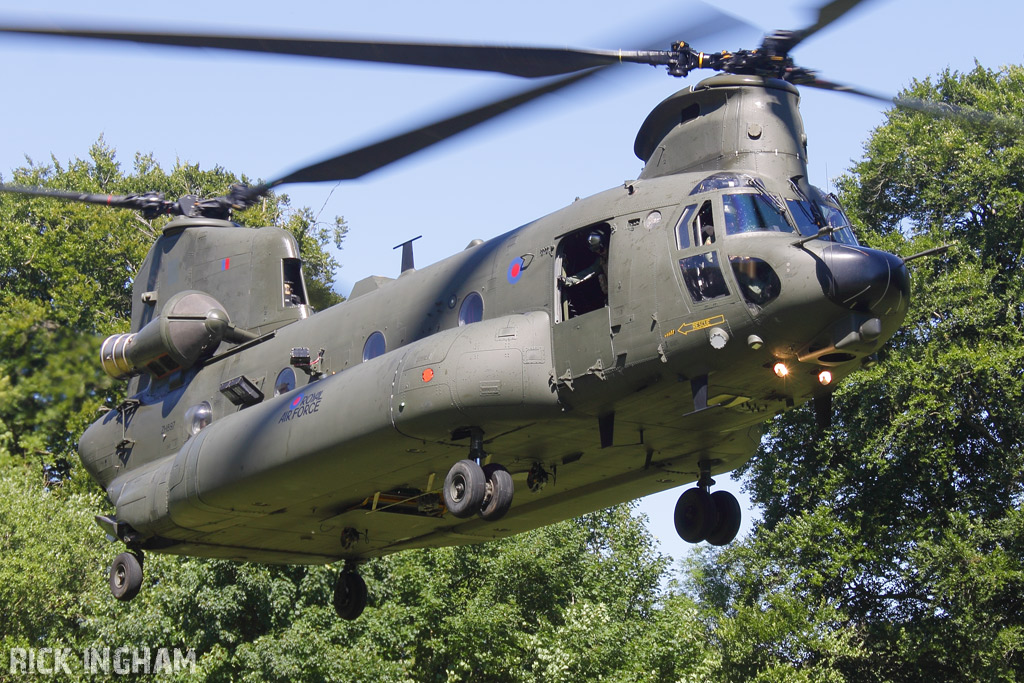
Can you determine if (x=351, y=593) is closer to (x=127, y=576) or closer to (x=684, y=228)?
(x=127, y=576)

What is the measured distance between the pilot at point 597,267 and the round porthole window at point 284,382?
474 cm

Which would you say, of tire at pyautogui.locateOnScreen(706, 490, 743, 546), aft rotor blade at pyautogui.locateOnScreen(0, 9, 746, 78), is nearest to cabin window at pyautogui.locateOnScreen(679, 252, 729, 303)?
aft rotor blade at pyautogui.locateOnScreen(0, 9, 746, 78)

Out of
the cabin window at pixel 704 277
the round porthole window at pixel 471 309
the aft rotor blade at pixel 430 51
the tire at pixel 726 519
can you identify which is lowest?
the tire at pixel 726 519

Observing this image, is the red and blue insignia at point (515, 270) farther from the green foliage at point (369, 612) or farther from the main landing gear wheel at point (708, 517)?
the green foliage at point (369, 612)

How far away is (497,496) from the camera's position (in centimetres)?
1227

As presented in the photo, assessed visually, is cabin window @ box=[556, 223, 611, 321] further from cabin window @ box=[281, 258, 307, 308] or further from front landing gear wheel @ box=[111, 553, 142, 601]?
front landing gear wheel @ box=[111, 553, 142, 601]

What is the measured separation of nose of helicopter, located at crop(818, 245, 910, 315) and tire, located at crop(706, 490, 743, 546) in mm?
3671

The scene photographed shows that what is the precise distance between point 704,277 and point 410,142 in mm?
3173

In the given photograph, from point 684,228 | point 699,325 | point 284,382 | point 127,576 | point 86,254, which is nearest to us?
point 699,325

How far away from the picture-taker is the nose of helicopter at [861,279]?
1102 cm

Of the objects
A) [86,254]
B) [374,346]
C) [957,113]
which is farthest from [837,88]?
[86,254]

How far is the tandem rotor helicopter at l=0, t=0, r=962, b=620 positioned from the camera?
11.3 metres

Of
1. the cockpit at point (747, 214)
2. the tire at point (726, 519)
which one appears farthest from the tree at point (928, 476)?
the cockpit at point (747, 214)

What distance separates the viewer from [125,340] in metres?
17.2
